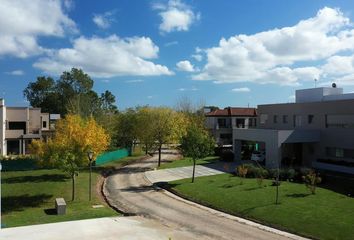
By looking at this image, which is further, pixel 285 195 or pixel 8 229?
pixel 285 195

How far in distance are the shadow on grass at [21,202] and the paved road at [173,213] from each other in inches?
201

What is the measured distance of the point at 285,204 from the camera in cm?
2628

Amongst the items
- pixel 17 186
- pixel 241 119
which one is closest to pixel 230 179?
pixel 17 186

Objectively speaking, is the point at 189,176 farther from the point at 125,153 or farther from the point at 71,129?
the point at 125,153

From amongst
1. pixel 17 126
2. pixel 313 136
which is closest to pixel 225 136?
pixel 313 136

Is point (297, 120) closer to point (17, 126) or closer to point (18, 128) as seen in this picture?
point (18, 128)

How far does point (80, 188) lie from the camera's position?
34656 millimetres

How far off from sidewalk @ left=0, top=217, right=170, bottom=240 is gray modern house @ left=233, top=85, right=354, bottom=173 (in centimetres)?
2251

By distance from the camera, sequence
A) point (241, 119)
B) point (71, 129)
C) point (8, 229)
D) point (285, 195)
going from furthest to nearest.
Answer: point (241, 119) → point (71, 129) → point (285, 195) → point (8, 229)

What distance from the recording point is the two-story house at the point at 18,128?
63500mm

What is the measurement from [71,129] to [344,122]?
26.1 m

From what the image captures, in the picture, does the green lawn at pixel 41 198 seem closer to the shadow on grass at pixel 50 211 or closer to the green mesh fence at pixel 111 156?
the shadow on grass at pixel 50 211

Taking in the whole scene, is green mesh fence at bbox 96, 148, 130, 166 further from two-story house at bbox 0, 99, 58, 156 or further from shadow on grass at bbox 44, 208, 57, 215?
shadow on grass at bbox 44, 208, 57, 215

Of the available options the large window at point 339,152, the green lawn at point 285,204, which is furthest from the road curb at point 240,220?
the large window at point 339,152
